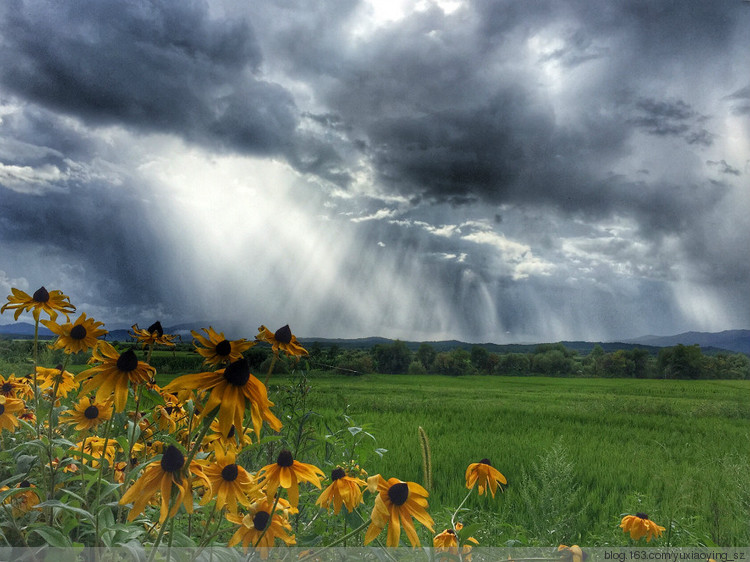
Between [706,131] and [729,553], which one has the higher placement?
[706,131]

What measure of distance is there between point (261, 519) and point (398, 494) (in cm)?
→ 26

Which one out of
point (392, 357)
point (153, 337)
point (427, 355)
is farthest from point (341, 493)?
point (427, 355)

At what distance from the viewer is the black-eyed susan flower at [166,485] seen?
22.1 inches

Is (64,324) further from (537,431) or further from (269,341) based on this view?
(537,431)

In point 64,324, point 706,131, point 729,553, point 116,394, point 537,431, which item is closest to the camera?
point 116,394

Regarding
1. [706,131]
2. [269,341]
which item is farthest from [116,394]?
[706,131]

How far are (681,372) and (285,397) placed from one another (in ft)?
18.7

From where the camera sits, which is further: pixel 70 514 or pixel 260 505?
pixel 70 514

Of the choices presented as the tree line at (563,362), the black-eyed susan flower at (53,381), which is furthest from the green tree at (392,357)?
the black-eyed susan flower at (53,381)

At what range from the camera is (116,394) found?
2.32ft

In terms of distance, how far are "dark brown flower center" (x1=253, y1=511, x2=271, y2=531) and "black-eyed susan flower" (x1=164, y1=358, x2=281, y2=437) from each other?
336 millimetres

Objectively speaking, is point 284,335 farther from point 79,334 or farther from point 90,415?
point 90,415

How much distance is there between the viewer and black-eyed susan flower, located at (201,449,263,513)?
0.74 metres

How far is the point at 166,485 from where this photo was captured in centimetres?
58
